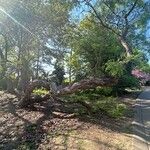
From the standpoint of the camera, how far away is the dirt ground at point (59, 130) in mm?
7176

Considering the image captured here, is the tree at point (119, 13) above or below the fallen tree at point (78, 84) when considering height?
above

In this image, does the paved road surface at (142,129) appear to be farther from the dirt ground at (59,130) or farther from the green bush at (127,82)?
the green bush at (127,82)

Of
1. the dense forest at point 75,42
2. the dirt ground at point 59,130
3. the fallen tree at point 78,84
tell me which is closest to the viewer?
the dirt ground at point 59,130

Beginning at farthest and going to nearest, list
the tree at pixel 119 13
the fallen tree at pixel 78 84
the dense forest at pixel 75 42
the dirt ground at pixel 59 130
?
the tree at pixel 119 13 → the dense forest at pixel 75 42 → the fallen tree at pixel 78 84 → the dirt ground at pixel 59 130

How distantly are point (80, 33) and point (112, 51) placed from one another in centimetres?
225

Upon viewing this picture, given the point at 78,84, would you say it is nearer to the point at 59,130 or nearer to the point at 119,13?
the point at 59,130

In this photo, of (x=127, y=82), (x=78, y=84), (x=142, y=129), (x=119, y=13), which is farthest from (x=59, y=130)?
(x=119, y=13)

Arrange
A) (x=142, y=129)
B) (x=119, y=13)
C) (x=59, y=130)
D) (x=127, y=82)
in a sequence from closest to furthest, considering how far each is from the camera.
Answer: (x=59, y=130)
(x=142, y=129)
(x=127, y=82)
(x=119, y=13)

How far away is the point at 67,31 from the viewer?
17.3m

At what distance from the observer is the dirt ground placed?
718 cm

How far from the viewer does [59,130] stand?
8.40m

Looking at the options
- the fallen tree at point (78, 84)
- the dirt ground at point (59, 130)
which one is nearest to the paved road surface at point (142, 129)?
the dirt ground at point (59, 130)

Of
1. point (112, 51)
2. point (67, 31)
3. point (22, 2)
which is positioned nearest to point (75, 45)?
point (67, 31)

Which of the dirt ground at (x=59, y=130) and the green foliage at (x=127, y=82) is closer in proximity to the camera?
the dirt ground at (x=59, y=130)
